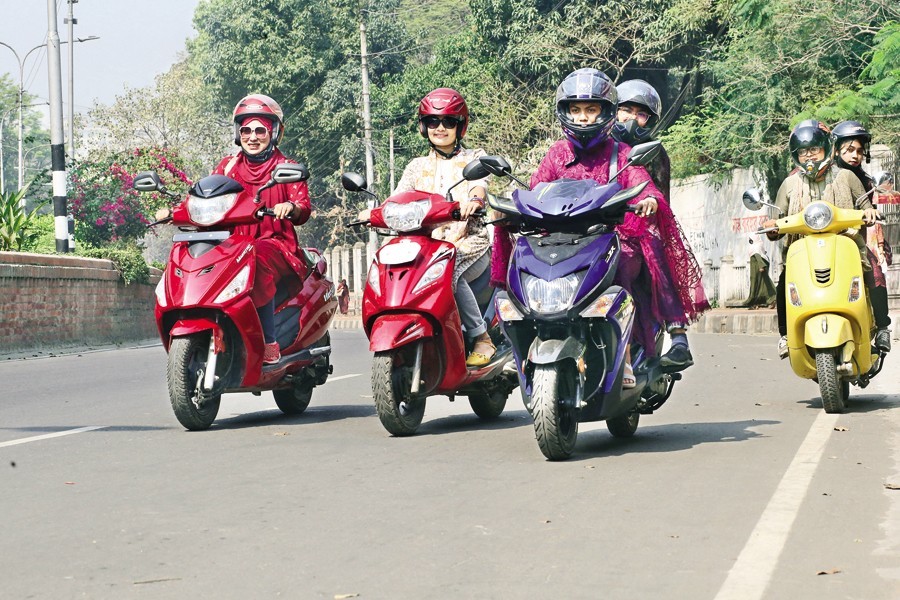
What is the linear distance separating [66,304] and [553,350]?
1496 centimetres

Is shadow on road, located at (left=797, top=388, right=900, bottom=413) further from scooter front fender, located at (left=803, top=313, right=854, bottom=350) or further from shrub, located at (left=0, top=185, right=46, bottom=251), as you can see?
shrub, located at (left=0, top=185, right=46, bottom=251)

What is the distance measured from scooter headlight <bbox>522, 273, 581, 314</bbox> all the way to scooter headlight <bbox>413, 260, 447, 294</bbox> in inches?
47.6

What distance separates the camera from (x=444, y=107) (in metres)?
A: 9.17

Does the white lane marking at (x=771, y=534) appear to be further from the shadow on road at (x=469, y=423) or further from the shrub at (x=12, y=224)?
the shrub at (x=12, y=224)

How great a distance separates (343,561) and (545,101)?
126 ft

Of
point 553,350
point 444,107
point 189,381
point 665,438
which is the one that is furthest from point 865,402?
point 189,381

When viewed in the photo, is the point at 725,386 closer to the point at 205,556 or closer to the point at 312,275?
the point at 312,275

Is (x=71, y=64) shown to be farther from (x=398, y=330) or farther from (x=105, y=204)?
(x=398, y=330)

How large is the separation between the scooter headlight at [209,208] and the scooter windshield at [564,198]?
90.1 inches

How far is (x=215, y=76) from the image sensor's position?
62812 mm

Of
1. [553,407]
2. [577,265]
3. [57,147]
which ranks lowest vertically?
[553,407]

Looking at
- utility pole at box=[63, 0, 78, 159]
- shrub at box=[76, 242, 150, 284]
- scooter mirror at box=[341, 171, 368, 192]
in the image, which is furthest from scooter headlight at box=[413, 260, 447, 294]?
utility pole at box=[63, 0, 78, 159]

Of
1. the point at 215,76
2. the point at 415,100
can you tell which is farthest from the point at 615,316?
the point at 215,76

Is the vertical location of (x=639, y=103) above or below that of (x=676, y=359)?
above
